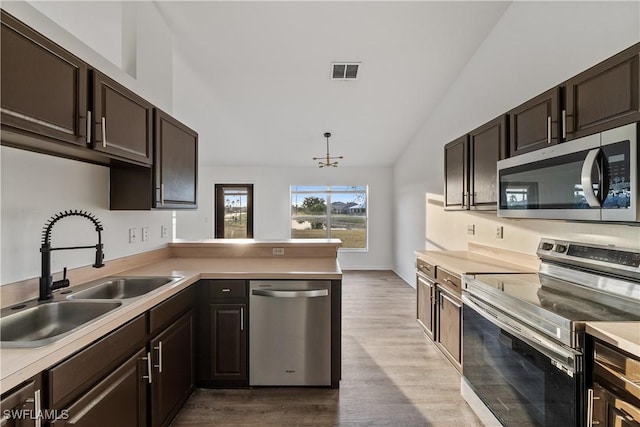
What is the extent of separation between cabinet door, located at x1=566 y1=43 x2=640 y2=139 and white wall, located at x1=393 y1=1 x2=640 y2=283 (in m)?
0.55

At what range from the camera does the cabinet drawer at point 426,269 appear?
281cm

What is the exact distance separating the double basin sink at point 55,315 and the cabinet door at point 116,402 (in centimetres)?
27

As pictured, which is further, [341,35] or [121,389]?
[341,35]

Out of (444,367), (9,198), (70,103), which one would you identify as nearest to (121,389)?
(9,198)

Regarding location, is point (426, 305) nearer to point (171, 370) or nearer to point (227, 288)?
point (227, 288)

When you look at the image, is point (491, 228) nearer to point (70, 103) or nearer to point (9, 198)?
point (70, 103)

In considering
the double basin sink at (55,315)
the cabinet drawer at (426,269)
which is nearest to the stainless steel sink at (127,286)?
the double basin sink at (55,315)

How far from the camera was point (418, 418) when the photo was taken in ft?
6.63

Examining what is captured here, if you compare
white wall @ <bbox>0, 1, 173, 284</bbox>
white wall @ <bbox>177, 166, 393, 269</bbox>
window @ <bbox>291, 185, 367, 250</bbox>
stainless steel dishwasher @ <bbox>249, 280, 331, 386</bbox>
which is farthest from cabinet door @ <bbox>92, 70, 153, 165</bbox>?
window @ <bbox>291, 185, 367, 250</bbox>

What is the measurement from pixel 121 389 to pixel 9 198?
1.06 meters

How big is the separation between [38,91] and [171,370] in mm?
1610

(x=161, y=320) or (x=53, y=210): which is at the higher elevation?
(x=53, y=210)

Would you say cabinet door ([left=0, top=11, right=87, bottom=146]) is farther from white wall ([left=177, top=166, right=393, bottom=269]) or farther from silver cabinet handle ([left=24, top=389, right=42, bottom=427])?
white wall ([left=177, top=166, right=393, bottom=269])

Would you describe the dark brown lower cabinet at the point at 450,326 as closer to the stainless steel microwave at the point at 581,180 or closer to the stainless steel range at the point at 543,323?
the stainless steel range at the point at 543,323
